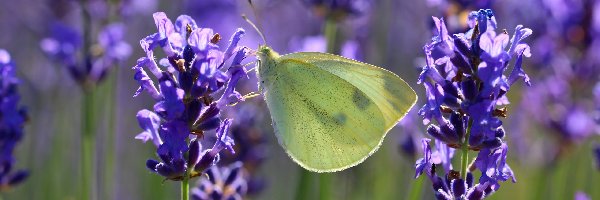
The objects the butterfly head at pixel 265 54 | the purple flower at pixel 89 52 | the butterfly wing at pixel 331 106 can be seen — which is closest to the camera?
the butterfly wing at pixel 331 106

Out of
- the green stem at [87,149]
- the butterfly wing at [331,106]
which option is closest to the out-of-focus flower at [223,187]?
the butterfly wing at [331,106]

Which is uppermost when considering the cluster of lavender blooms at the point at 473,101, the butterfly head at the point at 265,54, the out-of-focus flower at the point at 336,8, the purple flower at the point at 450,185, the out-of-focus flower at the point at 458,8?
the out-of-focus flower at the point at 336,8

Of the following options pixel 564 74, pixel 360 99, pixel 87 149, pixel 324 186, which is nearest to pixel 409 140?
pixel 324 186

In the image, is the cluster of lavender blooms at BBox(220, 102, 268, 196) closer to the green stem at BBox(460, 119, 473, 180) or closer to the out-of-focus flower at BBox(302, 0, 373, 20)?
the out-of-focus flower at BBox(302, 0, 373, 20)

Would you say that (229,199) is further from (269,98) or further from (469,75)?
(469,75)

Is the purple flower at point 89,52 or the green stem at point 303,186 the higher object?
the purple flower at point 89,52

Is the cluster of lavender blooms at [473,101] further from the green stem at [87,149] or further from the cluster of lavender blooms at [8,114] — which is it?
the green stem at [87,149]

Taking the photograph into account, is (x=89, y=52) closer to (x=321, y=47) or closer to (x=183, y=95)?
(x=321, y=47)

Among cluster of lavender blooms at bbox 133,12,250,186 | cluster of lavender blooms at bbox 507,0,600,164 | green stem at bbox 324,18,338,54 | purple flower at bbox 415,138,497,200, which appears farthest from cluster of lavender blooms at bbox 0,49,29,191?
cluster of lavender blooms at bbox 507,0,600,164
